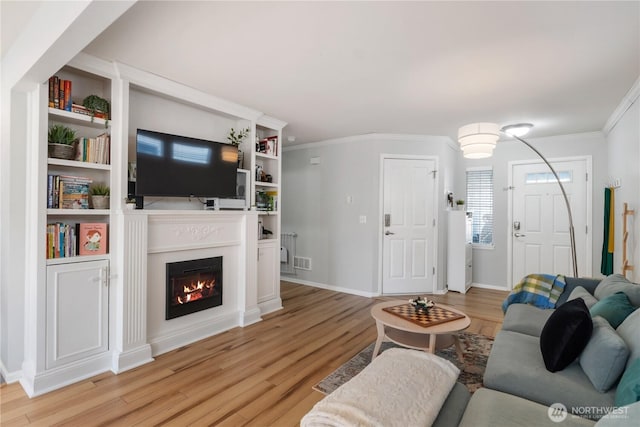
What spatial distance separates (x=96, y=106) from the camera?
2428mm

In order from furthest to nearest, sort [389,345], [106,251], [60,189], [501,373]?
[389,345] < [106,251] < [60,189] < [501,373]

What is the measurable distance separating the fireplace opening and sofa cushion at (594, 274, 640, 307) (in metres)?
3.28

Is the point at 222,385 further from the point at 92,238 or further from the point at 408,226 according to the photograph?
the point at 408,226

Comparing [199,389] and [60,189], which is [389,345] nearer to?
[199,389]

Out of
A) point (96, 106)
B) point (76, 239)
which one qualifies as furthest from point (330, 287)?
point (96, 106)

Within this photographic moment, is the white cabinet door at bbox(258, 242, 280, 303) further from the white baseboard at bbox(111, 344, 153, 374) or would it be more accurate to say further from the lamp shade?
the lamp shade

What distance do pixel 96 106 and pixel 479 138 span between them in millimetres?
3141

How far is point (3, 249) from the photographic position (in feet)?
7.67

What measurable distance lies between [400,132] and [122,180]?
11.8 ft

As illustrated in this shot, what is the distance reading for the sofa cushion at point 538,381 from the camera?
1440 millimetres

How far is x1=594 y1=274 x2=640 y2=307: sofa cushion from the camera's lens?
6.52 feet

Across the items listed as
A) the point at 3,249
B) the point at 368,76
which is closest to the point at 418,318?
the point at 368,76

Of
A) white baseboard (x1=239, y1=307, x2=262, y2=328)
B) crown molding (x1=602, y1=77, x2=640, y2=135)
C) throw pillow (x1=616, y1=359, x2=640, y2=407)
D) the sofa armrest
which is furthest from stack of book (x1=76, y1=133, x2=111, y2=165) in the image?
crown molding (x1=602, y1=77, x2=640, y2=135)

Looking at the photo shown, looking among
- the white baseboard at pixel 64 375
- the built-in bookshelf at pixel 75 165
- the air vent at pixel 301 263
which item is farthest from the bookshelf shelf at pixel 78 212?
the air vent at pixel 301 263
